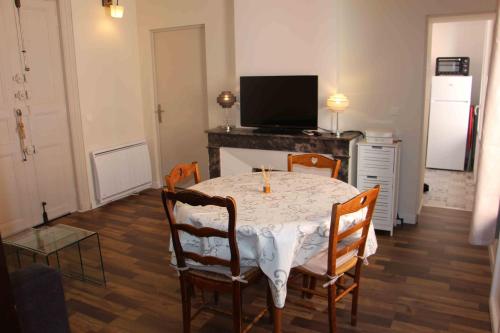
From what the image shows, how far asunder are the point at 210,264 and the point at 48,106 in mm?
3158

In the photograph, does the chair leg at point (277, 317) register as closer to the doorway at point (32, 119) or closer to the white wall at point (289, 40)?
the white wall at point (289, 40)

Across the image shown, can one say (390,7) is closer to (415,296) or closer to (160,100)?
(415,296)

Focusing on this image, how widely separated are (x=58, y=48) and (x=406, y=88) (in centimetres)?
361

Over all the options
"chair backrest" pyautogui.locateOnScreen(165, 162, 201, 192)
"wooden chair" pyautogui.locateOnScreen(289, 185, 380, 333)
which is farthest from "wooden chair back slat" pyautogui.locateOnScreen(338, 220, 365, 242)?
"chair backrest" pyautogui.locateOnScreen(165, 162, 201, 192)

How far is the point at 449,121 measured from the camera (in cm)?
643

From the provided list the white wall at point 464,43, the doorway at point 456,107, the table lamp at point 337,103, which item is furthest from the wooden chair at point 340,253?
the white wall at point 464,43

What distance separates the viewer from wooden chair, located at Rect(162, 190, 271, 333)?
2213 millimetres

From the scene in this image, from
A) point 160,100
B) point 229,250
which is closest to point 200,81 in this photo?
point 160,100

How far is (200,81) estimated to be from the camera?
17.8ft

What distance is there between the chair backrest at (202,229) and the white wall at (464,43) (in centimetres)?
548

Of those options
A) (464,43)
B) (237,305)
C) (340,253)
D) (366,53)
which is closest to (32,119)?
(237,305)

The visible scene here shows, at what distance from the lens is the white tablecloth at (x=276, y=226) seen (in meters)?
2.24

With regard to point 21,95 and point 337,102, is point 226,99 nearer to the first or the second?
point 337,102

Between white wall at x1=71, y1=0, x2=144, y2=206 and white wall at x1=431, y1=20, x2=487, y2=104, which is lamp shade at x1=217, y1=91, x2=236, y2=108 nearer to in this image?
white wall at x1=71, y1=0, x2=144, y2=206
